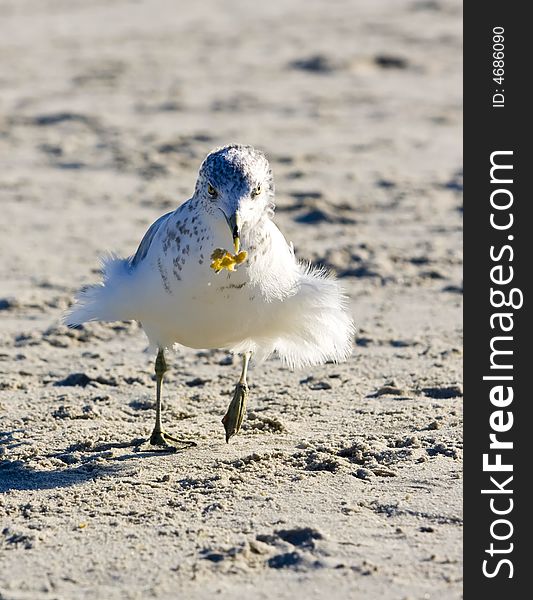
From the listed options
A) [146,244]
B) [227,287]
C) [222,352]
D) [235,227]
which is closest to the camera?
[235,227]

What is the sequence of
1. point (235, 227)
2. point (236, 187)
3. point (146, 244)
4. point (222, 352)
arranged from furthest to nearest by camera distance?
point (222, 352) < point (146, 244) < point (236, 187) < point (235, 227)

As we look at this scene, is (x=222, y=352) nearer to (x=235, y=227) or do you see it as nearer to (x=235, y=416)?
(x=235, y=416)

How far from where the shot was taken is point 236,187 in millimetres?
5508

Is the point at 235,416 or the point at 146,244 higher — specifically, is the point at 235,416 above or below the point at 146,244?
below

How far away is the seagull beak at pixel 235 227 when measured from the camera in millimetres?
5332

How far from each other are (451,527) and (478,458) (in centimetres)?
71

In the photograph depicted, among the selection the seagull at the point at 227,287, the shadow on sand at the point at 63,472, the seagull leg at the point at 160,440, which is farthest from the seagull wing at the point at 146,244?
the shadow on sand at the point at 63,472

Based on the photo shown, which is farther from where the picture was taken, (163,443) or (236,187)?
(163,443)

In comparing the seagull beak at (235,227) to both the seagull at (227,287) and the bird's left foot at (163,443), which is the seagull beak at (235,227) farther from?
the bird's left foot at (163,443)

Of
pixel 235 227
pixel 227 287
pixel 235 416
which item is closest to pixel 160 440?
pixel 235 416

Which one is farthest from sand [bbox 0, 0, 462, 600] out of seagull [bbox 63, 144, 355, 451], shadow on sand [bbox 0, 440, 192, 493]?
seagull [bbox 63, 144, 355, 451]

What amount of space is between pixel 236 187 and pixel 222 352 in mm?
2221

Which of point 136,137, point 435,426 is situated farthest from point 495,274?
point 136,137

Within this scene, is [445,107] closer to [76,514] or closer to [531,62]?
[531,62]
